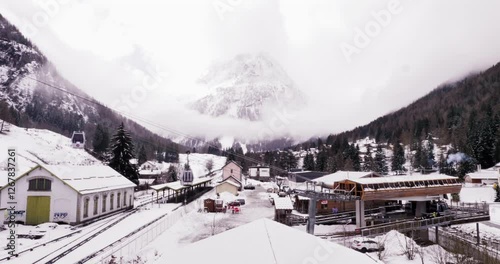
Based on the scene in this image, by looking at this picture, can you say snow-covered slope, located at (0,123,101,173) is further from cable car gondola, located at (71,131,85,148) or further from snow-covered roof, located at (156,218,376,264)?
snow-covered roof, located at (156,218,376,264)

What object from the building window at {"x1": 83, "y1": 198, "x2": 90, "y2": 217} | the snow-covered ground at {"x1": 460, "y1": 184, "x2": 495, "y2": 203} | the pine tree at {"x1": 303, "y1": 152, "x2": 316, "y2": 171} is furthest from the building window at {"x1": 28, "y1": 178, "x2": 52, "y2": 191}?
the pine tree at {"x1": 303, "y1": 152, "x2": 316, "y2": 171}

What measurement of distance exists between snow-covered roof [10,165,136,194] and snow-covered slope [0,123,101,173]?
28716 mm

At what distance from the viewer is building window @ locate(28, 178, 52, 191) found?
3091 centimetres

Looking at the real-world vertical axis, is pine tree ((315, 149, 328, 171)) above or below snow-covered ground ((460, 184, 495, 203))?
above

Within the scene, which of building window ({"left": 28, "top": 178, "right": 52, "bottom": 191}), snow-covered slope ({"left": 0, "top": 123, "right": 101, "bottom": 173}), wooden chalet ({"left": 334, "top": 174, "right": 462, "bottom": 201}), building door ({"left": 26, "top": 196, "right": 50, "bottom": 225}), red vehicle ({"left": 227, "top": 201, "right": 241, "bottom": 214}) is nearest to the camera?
building door ({"left": 26, "top": 196, "right": 50, "bottom": 225})

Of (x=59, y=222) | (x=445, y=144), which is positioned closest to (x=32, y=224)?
(x=59, y=222)

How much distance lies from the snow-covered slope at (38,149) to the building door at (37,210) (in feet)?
114

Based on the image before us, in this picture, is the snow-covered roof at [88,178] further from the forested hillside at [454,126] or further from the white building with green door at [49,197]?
the forested hillside at [454,126]

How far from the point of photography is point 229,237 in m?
7.93

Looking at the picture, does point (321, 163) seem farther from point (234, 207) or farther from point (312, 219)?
point (312, 219)

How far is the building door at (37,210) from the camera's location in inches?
1192

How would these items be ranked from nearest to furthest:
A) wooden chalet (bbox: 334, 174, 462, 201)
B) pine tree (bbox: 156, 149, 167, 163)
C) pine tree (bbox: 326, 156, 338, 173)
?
wooden chalet (bbox: 334, 174, 462, 201)
pine tree (bbox: 326, 156, 338, 173)
pine tree (bbox: 156, 149, 167, 163)

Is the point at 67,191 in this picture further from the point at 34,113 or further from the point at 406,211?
the point at 34,113

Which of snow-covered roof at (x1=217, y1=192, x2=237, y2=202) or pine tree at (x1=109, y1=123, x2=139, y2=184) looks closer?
pine tree at (x1=109, y1=123, x2=139, y2=184)
